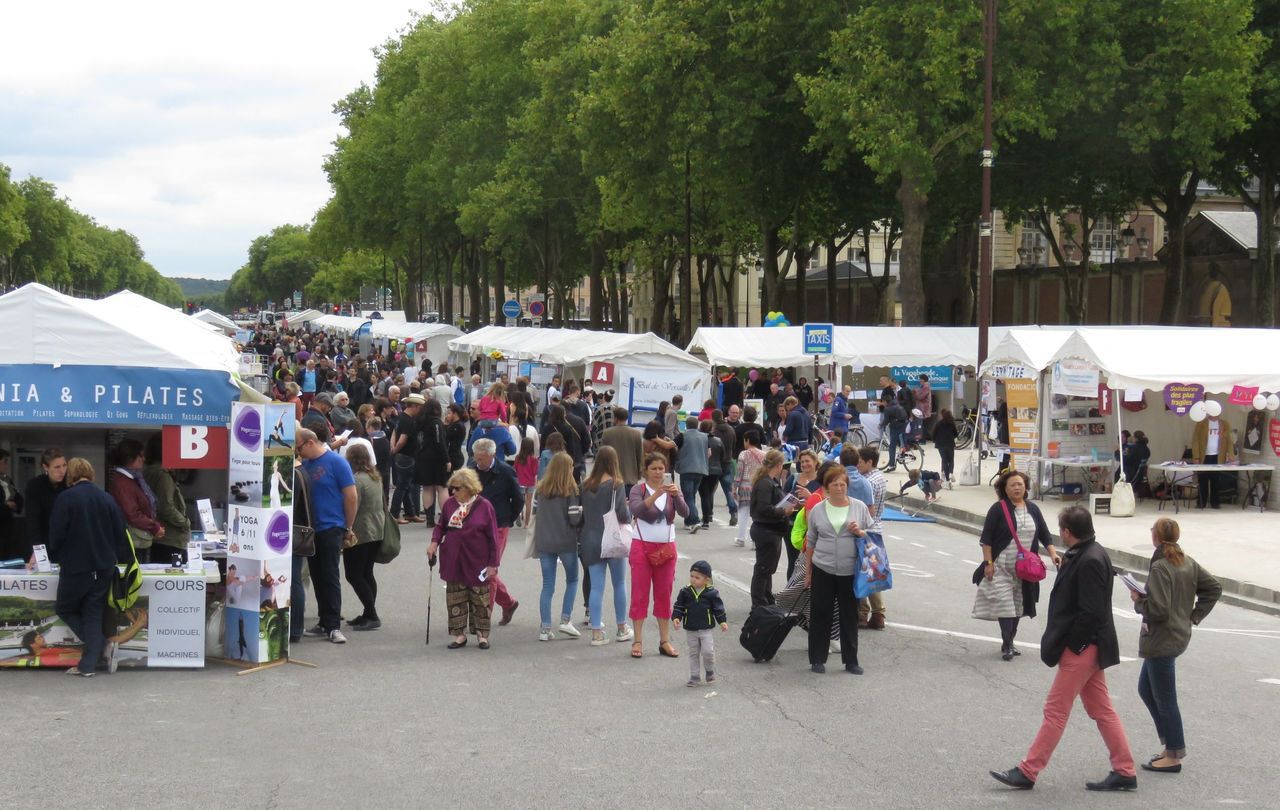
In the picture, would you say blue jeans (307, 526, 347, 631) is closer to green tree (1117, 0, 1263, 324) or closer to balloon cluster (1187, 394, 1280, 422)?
balloon cluster (1187, 394, 1280, 422)

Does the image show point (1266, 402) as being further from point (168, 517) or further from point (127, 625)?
point (127, 625)

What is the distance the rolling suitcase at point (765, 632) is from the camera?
34.4 feet

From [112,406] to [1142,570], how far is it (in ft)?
36.7

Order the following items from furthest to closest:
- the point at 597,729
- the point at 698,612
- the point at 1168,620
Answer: the point at 698,612 → the point at 597,729 → the point at 1168,620

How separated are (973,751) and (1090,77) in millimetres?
27740

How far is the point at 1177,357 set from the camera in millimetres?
20703

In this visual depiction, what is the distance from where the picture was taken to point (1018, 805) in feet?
23.4

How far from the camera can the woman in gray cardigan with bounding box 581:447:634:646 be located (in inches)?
432

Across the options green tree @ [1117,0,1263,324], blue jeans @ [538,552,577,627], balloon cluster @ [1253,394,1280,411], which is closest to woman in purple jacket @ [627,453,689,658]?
blue jeans @ [538,552,577,627]

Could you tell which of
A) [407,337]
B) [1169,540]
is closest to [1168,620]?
[1169,540]

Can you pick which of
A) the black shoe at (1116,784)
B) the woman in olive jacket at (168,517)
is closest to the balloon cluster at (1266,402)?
the black shoe at (1116,784)

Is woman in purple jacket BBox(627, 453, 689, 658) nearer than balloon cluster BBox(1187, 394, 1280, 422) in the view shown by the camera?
Yes

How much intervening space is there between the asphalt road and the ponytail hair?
1.18 meters

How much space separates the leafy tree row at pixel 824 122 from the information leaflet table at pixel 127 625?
81.1ft
